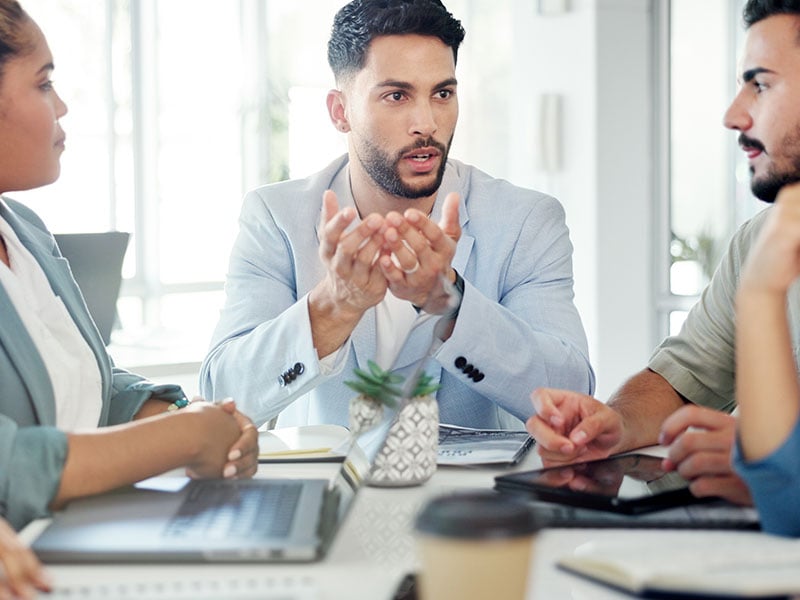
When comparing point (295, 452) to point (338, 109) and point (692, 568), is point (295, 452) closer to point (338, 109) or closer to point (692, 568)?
point (692, 568)

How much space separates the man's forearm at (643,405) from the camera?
1770mm

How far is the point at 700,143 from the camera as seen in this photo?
5.09m

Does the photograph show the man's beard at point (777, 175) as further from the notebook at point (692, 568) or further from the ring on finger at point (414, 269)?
the notebook at point (692, 568)

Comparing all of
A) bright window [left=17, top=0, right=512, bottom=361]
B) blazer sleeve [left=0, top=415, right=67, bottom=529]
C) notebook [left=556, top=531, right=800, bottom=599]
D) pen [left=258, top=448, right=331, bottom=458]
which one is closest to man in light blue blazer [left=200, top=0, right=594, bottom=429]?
pen [left=258, top=448, right=331, bottom=458]

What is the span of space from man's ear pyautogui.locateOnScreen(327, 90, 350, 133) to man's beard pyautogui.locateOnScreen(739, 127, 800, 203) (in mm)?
1052

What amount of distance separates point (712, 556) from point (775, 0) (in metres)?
1.43

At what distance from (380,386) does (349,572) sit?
0.42m

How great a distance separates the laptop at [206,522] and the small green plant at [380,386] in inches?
2.7

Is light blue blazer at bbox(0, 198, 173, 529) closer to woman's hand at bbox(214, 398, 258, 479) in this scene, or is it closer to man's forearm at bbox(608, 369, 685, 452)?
woman's hand at bbox(214, 398, 258, 479)

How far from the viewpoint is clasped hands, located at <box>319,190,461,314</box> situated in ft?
6.05

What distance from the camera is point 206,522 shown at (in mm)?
1178

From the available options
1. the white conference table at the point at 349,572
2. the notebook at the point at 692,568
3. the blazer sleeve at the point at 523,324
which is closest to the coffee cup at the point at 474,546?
the white conference table at the point at 349,572

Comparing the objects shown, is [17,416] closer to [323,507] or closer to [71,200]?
[323,507]

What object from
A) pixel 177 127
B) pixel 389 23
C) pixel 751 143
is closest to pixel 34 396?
pixel 389 23
